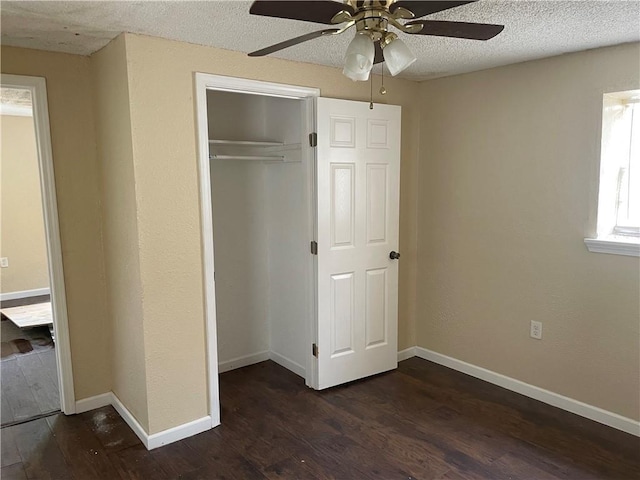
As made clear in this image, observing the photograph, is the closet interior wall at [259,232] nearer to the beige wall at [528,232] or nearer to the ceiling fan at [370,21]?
the beige wall at [528,232]

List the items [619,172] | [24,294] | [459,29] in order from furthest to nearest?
[24,294] < [619,172] < [459,29]

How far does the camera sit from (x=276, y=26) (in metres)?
2.27

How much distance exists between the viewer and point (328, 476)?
241cm

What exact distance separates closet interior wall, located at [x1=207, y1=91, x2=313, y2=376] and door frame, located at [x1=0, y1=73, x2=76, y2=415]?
1.05 m

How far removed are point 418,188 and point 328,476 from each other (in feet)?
7.58

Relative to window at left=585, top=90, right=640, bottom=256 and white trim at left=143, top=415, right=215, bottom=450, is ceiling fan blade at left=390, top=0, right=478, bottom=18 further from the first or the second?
white trim at left=143, top=415, right=215, bottom=450

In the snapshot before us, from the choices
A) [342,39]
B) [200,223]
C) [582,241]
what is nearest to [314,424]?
[200,223]

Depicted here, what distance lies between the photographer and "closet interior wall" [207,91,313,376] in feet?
11.4

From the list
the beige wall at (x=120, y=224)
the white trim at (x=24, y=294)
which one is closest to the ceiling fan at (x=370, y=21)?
the beige wall at (x=120, y=224)

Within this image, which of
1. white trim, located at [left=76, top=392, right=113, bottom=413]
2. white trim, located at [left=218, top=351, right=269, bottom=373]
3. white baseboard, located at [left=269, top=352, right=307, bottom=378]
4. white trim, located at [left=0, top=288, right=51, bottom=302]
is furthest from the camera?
white trim, located at [left=0, top=288, right=51, bottom=302]

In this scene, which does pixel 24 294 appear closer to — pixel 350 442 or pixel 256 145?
pixel 256 145

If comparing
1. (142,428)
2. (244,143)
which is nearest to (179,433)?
(142,428)

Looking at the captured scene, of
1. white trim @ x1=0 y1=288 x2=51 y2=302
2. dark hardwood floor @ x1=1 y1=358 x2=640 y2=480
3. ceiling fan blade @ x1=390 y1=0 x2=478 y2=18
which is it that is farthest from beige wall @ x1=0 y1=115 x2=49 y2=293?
ceiling fan blade @ x1=390 y1=0 x2=478 y2=18

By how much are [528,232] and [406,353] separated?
145 cm
